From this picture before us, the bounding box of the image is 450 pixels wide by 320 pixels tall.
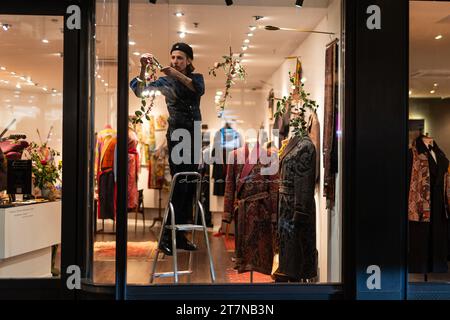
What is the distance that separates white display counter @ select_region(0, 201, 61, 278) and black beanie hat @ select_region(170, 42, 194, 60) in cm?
142

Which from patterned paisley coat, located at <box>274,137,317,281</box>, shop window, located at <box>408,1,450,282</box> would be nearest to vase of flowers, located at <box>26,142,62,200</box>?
patterned paisley coat, located at <box>274,137,317,281</box>

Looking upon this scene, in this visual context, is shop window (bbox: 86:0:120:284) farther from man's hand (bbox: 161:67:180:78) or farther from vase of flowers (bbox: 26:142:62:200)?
man's hand (bbox: 161:67:180:78)

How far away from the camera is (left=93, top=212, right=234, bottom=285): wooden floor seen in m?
3.52

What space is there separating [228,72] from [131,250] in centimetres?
151

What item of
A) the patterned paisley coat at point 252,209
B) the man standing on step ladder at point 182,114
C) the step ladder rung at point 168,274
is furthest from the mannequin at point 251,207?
the step ladder rung at point 168,274

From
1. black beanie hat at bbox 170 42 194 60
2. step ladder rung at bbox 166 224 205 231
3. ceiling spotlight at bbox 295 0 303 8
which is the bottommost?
step ladder rung at bbox 166 224 205 231

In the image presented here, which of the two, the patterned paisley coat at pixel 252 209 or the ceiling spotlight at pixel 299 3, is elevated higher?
the ceiling spotlight at pixel 299 3

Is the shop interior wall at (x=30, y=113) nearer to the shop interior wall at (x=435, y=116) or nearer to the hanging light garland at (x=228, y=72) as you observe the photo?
the hanging light garland at (x=228, y=72)

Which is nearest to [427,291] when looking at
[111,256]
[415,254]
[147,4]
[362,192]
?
[415,254]

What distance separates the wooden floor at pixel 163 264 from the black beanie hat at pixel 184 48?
1.23 m

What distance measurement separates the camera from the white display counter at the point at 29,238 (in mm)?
3668

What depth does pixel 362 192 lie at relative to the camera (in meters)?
3.46

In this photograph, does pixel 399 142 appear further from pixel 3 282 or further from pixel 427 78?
pixel 3 282

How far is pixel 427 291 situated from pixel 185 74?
2342 mm
